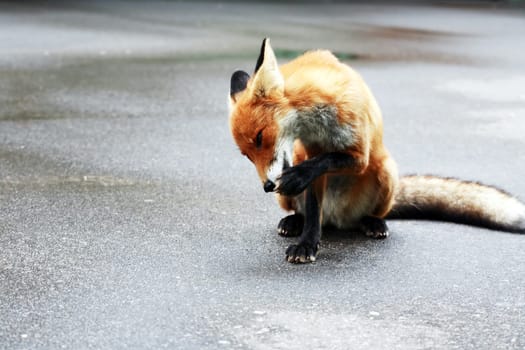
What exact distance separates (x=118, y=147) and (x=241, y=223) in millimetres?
2377

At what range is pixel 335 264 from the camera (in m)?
5.15

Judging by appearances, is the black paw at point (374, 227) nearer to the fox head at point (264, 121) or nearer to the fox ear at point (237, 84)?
the fox head at point (264, 121)

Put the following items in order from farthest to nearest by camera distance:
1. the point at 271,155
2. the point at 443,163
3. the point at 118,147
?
the point at 118,147, the point at 443,163, the point at 271,155

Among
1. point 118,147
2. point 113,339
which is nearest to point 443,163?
point 118,147

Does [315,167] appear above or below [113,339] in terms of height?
above

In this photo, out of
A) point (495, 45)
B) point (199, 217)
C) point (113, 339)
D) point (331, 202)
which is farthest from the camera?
point (495, 45)

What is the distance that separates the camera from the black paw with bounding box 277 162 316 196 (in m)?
4.97

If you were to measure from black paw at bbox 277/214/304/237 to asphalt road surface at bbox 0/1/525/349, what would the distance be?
0.26 feet

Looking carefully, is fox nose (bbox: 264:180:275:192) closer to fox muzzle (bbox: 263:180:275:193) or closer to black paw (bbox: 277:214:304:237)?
fox muzzle (bbox: 263:180:275:193)

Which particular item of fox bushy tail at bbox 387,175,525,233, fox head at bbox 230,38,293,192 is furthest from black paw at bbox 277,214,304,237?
fox head at bbox 230,38,293,192

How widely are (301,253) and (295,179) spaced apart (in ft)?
1.42

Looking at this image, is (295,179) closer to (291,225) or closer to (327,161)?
(327,161)

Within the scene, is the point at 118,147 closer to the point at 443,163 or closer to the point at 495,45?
the point at 443,163

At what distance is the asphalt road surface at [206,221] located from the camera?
4.22 m
